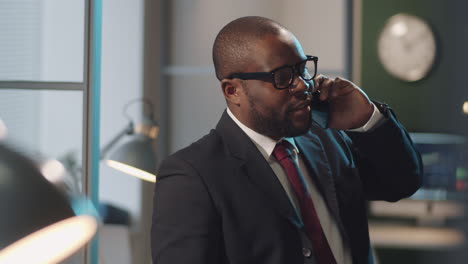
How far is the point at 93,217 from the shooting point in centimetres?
64

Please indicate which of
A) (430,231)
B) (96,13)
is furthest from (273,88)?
(430,231)

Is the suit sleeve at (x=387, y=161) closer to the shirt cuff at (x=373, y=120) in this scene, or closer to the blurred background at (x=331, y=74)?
the shirt cuff at (x=373, y=120)

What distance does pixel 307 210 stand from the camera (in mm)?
1188

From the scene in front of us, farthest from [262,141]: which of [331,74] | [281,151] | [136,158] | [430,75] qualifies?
[430,75]

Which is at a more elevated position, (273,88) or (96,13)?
(96,13)

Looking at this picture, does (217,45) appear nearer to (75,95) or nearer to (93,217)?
(93,217)

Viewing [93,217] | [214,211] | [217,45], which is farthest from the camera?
[217,45]

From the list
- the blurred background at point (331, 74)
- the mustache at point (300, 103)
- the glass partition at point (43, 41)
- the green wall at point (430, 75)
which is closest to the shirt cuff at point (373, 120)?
the mustache at point (300, 103)

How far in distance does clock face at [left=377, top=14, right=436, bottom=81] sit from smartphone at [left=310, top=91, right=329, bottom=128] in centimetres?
219

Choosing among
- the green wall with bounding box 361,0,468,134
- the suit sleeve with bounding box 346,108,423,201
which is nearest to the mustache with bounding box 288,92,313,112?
the suit sleeve with bounding box 346,108,423,201

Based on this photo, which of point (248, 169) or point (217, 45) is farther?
point (217, 45)

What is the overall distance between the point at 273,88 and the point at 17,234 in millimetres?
748

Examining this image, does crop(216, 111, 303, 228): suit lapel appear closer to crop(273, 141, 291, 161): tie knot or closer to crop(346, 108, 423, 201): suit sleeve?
crop(273, 141, 291, 161): tie knot

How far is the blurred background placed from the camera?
3258mm
